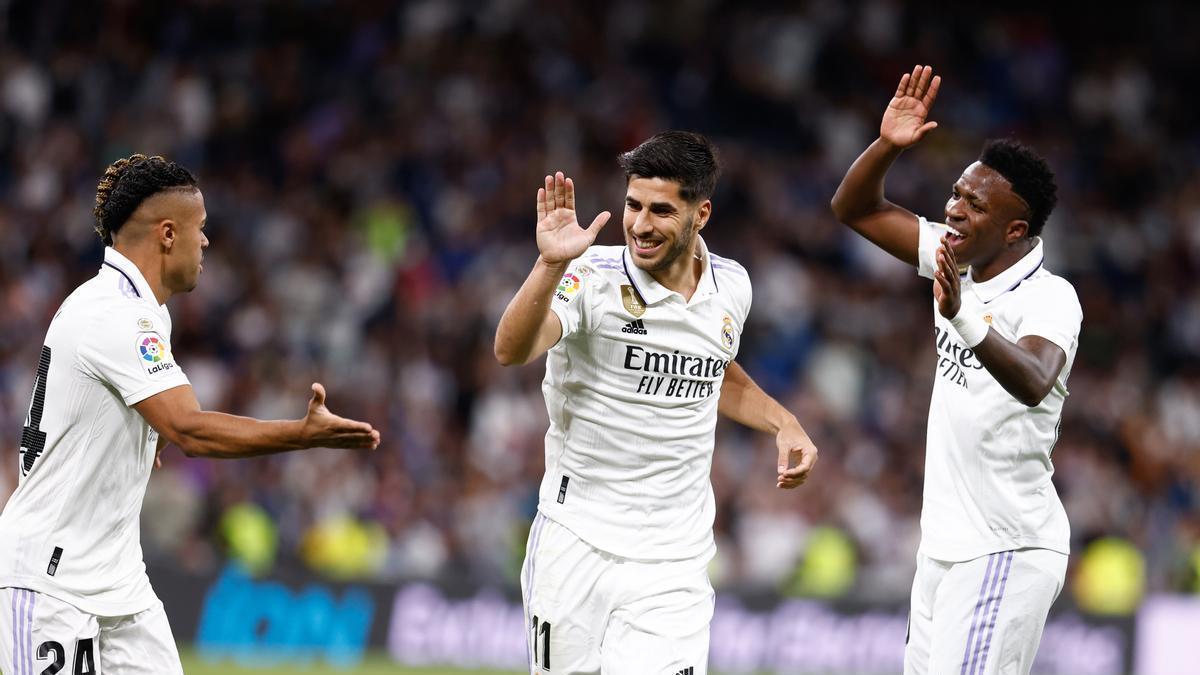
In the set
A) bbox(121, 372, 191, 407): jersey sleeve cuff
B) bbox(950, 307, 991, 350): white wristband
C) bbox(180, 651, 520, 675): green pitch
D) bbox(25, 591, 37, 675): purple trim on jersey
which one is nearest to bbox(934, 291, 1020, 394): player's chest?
bbox(950, 307, 991, 350): white wristband

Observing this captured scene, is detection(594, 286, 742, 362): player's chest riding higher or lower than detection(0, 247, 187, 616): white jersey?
higher

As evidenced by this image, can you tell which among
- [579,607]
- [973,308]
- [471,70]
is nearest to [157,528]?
[471,70]

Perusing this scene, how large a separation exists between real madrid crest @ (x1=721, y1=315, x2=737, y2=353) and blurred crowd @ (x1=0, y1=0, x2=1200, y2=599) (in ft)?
24.5

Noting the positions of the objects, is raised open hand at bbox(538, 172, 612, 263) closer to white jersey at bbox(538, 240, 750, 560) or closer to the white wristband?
white jersey at bbox(538, 240, 750, 560)

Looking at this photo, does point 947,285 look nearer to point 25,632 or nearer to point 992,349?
point 992,349

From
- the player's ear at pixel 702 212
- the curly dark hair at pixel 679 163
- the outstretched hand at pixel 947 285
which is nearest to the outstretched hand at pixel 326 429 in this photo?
the curly dark hair at pixel 679 163

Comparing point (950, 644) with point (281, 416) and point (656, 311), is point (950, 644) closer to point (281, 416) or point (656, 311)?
point (656, 311)

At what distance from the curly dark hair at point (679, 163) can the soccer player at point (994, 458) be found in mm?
972

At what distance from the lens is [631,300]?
6621 millimetres

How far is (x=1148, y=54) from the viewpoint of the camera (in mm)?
22516

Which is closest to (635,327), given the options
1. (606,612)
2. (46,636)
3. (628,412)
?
(628,412)

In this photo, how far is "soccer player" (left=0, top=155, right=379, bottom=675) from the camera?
575 cm

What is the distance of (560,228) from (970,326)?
153cm

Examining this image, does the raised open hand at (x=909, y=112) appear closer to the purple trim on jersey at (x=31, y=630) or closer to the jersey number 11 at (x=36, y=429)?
the jersey number 11 at (x=36, y=429)
